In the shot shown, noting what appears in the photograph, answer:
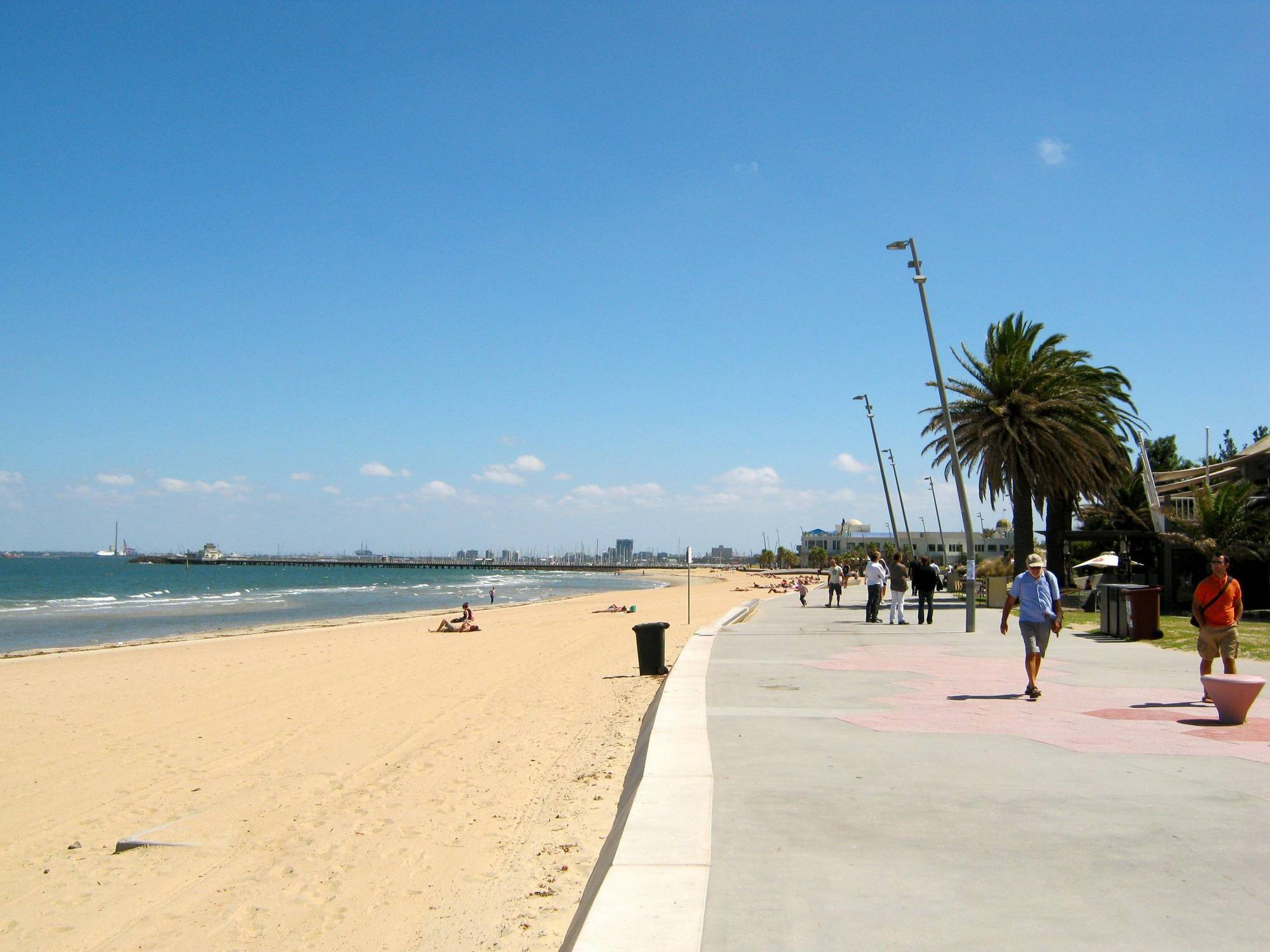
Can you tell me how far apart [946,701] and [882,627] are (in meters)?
11.1

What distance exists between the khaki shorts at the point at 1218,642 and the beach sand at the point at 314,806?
598 cm

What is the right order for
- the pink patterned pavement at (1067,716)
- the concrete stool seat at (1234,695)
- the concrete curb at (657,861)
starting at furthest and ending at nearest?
the concrete stool seat at (1234,695) < the pink patterned pavement at (1067,716) < the concrete curb at (657,861)

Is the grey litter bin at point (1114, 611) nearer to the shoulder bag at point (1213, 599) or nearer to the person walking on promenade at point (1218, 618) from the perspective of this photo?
the person walking on promenade at point (1218, 618)

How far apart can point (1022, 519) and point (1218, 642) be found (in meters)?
21.0

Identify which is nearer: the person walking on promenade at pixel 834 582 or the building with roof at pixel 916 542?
the person walking on promenade at pixel 834 582

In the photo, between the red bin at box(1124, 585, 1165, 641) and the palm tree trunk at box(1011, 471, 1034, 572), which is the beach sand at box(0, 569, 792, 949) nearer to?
the red bin at box(1124, 585, 1165, 641)

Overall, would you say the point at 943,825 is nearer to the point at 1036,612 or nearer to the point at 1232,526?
the point at 1036,612

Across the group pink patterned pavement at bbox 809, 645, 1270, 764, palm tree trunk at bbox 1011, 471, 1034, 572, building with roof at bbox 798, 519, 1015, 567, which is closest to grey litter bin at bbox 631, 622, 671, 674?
pink patterned pavement at bbox 809, 645, 1270, 764

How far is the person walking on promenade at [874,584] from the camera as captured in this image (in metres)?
22.0

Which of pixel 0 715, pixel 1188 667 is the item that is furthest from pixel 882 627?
pixel 0 715

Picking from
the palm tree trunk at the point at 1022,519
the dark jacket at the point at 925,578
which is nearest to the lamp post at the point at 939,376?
the dark jacket at the point at 925,578

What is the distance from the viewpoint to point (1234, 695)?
8.18 metres

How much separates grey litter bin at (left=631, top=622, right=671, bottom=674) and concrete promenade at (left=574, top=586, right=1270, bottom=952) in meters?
3.78

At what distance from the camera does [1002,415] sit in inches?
1116
